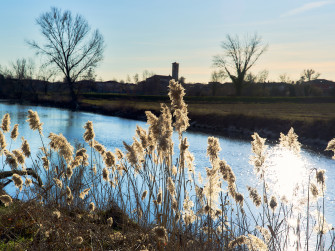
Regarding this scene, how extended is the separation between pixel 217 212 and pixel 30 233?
2.35 m

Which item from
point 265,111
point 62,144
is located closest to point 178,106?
point 62,144

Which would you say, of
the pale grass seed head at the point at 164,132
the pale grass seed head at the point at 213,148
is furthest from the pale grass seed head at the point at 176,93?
the pale grass seed head at the point at 213,148

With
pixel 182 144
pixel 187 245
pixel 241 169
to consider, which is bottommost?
pixel 241 169

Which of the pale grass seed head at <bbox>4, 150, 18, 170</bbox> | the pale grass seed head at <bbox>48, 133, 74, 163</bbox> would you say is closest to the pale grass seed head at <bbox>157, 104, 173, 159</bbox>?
the pale grass seed head at <bbox>48, 133, 74, 163</bbox>

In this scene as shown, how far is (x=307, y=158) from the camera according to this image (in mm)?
14031

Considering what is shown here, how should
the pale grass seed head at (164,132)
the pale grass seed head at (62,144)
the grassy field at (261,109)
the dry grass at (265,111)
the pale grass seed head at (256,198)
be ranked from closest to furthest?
the pale grass seed head at (164,132) → the pale grass seed head at (256,198) → the pale grass seed head at (62,144) → the dry grass at (265,111) → the grassy field at (261,109)

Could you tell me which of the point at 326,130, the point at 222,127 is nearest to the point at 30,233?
the point at 326,130

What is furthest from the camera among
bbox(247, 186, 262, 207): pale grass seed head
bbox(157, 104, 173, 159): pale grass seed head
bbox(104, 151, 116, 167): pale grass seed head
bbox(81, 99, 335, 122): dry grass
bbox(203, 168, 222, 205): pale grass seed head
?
bbox(81, 99, 335, 122): dry grass

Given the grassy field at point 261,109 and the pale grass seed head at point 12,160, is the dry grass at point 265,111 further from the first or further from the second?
the pale grass seed head at point 12,160

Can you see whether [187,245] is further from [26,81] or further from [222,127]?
[26,81]

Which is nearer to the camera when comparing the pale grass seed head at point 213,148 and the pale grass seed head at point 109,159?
the pale grass seed head at point 213,148

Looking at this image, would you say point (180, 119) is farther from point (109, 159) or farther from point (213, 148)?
Answer: point (109, 159)

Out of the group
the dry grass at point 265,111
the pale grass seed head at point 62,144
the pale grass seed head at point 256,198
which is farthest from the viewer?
the dry grass at point 265,111

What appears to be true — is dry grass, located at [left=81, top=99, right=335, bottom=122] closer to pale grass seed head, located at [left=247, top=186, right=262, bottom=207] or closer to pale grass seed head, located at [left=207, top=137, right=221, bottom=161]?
pale grass seed head, located at [left=247, top=186, right=262, bottom=207]
